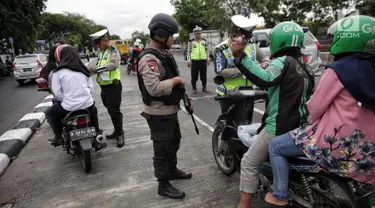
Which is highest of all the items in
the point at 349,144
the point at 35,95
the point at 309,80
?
the point at 309,80

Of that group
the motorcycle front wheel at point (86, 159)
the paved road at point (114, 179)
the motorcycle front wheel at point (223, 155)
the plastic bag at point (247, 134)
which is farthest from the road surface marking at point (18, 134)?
the plastic bag at point (247, 134)

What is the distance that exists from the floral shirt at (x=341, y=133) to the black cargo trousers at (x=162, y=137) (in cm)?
147

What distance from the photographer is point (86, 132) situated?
3973 millimetres

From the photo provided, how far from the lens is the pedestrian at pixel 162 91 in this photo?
9.33 feet

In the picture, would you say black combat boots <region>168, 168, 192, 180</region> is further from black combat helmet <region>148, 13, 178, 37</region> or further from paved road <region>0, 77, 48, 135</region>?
paved road <region>0, 77, 48, 135</region>

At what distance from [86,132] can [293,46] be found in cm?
283

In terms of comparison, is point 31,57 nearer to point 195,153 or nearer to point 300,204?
point 195,153

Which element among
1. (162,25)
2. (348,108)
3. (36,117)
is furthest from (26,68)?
(348,108)

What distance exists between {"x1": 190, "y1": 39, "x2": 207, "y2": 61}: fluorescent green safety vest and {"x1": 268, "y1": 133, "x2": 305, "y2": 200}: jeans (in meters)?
6.54

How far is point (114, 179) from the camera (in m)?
3.75

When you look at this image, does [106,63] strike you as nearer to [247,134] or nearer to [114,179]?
[114,179]

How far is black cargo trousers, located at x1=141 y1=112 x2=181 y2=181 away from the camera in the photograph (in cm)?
307

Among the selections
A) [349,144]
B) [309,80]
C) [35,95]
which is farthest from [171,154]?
[35,95]

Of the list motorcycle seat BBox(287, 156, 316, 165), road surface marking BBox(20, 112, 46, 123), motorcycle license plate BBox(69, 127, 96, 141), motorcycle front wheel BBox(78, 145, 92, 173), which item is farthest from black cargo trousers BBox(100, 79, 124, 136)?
motorcycle seat BBox(287, 156, 316, 165)
